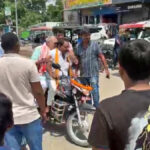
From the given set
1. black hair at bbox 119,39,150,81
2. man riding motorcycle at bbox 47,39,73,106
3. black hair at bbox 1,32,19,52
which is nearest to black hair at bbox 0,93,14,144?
black hair at bbox 119,39,150,81

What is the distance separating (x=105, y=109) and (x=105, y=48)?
47.1ft

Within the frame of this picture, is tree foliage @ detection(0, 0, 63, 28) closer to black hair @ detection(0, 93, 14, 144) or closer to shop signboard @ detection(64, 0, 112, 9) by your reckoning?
shop signboard @ detection(64, 0, 112, 9)

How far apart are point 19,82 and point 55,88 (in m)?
1.97

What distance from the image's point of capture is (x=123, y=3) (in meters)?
28.5

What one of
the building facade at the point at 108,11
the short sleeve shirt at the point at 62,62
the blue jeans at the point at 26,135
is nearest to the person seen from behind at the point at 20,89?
the blue jeans at the point at 26,135

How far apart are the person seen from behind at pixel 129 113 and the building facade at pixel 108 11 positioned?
2513 centimetres

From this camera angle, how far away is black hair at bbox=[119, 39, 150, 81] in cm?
182

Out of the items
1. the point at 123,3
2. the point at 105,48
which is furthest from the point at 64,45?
the point at 123,3

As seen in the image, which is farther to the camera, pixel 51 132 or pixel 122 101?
pixel 51 132

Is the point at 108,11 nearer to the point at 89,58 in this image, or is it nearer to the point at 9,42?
the point at 89,58

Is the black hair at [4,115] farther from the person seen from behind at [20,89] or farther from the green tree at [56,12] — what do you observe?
the green tree at [56,12]

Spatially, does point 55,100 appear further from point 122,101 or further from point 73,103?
point 122,101

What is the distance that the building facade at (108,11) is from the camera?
27656 millimetres

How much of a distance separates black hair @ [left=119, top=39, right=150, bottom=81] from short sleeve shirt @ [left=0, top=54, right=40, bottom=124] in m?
1.54
